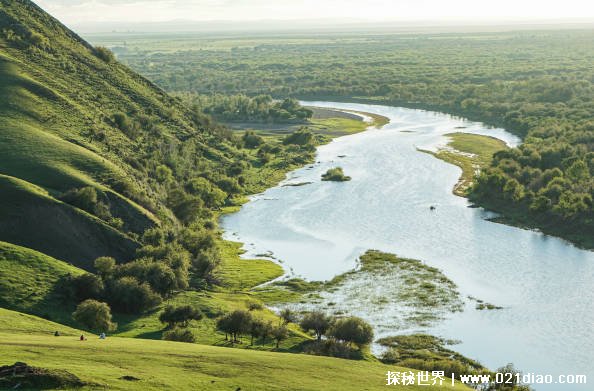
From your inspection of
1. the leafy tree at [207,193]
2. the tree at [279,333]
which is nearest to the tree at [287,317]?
the tree at [279,333]

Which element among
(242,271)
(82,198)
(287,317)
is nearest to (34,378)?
(287,317)

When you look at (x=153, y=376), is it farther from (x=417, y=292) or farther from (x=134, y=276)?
(x=417, y=292)

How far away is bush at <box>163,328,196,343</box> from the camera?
65812mm

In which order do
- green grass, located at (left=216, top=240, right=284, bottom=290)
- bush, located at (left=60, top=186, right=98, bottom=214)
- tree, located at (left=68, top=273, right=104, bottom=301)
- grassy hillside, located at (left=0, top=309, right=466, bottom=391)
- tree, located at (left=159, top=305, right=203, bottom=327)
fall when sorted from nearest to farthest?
grassy hillside, located at (left=0, top=309, right=466, bottom=391)
tree, located at (left=159, top=305, right=203, bottom=327)
tree, located at (left=68, top=273, right=104, bottom=301)
green grass, located at (left=216, top=240, right=284, bottom=290)
bush, located at (left=60, top=186, right=98, bottom=214)

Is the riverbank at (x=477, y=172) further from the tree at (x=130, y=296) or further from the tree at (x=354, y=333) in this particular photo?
the tree at (x=130, y=296)

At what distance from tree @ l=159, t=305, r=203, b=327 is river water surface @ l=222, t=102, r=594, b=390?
21.9 metres

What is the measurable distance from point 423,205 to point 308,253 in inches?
1369

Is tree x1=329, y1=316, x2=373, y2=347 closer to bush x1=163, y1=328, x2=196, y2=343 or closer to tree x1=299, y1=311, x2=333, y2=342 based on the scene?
tree x1=299, y1=311, x2=333, y2=342

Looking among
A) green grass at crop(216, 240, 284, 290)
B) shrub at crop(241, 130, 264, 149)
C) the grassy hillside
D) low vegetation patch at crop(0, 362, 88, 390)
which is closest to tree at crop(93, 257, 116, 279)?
green grass at crop(216, 240, 284, 290)

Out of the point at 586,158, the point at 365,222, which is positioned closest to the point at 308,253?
the point at 365,222

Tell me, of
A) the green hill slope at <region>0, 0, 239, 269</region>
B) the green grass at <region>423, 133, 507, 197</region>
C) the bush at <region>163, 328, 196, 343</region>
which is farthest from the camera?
the green grass at <region>423, 133, 507, 197</region>

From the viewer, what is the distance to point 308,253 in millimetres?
104875

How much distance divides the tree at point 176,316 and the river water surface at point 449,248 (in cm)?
2189

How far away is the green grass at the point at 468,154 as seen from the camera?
150 m
